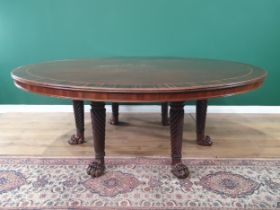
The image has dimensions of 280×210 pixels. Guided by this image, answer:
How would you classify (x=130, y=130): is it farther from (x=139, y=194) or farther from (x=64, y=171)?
(x=139, y=194)

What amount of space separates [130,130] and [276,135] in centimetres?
129

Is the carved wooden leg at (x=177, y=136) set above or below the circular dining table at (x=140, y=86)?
below

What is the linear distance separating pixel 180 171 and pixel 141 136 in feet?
2.45

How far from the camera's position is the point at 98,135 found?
1.65 m

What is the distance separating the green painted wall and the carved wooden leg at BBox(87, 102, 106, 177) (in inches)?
54.1

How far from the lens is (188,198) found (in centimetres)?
146

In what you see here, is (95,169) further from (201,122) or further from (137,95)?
(201,122)

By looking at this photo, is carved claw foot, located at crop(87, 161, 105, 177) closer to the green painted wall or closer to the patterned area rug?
the patterned area rug

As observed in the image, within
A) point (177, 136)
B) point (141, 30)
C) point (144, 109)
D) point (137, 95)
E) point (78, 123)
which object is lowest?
point (144, 109)

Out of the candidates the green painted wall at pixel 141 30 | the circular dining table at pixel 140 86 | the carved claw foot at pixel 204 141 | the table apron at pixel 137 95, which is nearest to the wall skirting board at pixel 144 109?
the green painted wall at pixel 141 30

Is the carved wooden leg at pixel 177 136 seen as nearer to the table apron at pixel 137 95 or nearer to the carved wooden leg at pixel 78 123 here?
the table apron at pixel 137 95

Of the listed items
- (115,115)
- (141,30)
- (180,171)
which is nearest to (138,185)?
(180,171)

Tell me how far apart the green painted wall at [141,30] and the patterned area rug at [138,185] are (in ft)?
4.33

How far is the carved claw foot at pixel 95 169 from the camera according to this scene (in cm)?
167
